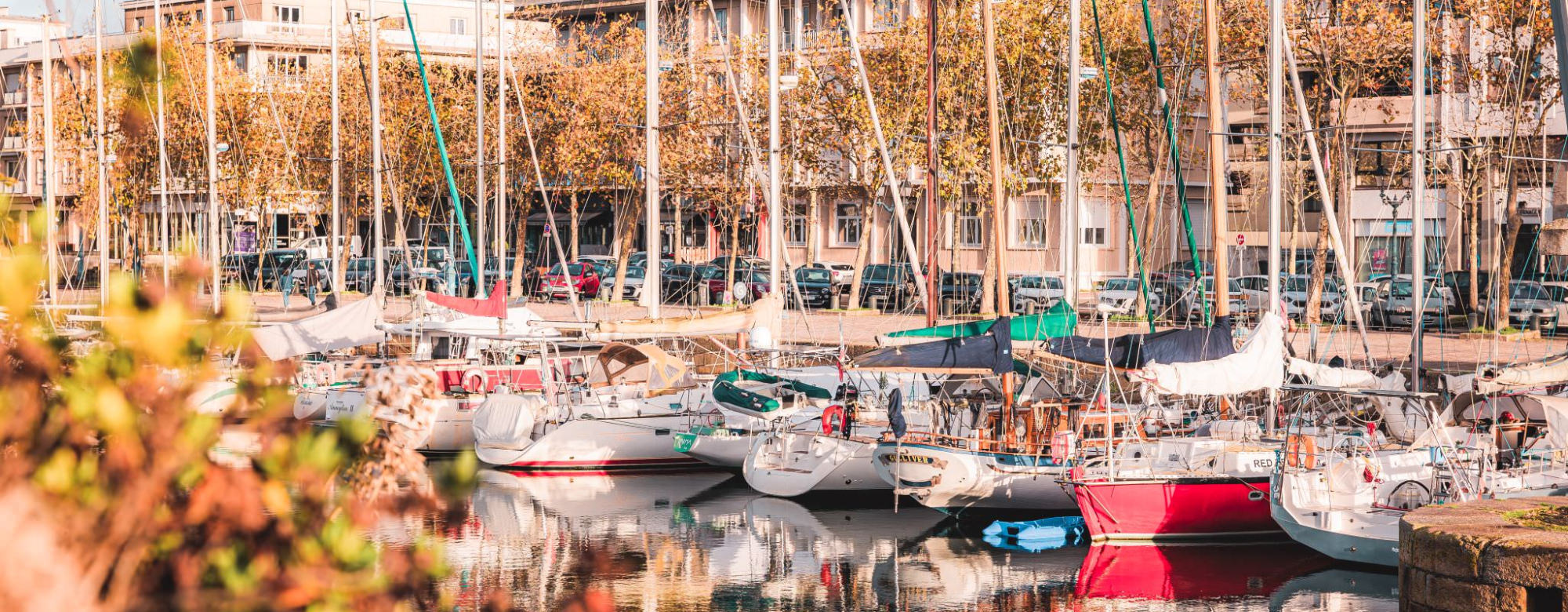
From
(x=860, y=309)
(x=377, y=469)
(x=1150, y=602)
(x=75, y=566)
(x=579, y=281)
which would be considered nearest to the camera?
Answer: (x=75, y=566)

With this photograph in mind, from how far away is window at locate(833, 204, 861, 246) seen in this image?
6825 cm

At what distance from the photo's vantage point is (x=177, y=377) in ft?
12.8

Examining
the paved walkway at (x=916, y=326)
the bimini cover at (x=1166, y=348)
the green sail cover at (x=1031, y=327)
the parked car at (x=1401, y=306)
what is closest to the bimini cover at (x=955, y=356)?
the green sail cover at (x=1031, y=327)

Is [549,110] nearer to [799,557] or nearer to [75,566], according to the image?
[799,557]

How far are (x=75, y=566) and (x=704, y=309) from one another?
38.2 m

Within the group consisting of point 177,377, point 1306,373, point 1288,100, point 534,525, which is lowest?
point 534,525

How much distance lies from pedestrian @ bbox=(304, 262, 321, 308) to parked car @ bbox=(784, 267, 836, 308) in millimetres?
13208

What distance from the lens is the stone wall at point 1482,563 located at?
9.34 meters

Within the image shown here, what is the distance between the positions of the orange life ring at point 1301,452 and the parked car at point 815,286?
30019 millimetres

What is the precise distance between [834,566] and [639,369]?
10969 mm

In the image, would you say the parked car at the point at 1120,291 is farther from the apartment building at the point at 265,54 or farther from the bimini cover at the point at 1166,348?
the bimini cover at the point at 1166,348

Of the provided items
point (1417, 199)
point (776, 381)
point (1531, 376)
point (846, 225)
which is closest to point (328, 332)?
point (776, 381)

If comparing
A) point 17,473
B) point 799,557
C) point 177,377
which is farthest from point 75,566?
point 799,557

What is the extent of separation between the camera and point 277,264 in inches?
2276
